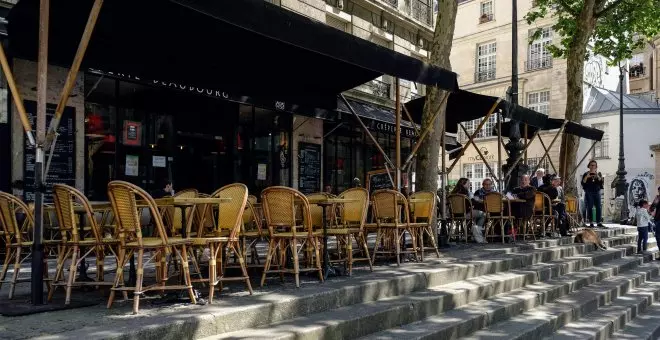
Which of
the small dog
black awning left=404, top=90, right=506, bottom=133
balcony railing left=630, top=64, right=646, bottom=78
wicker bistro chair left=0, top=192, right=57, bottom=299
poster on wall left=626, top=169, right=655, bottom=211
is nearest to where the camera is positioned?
wicker bistro chair left=0, top=192, right=57, bottom=299

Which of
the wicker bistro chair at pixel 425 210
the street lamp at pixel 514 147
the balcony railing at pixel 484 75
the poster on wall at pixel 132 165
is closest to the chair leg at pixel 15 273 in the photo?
the wicker bistro chair at pixel 425 210

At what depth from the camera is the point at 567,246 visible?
1112cm

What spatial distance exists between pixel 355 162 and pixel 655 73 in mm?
30618

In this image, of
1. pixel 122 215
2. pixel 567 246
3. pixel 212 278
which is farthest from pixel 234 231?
pixel 567 246

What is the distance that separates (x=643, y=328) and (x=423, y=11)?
17.1 meters

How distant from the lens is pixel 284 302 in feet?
16.0

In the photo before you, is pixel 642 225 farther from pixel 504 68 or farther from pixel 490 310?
pixel 504 68

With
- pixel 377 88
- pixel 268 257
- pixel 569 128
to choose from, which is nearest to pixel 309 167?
pixel 377 88

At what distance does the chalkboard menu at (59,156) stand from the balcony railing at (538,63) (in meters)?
29.7

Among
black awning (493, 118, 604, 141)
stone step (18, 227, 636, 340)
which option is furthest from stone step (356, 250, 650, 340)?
black awning (493, 118, 604, 141)

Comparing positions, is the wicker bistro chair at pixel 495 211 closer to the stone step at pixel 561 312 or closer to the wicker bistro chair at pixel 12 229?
the stone step at pixel 561 312

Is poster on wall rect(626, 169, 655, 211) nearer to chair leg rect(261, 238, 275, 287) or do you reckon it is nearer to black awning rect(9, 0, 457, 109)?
black awning rect(9, 0, 457, 109)

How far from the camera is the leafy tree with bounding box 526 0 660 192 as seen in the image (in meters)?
17.4

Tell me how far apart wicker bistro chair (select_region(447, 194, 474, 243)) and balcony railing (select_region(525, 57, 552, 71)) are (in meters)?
25.8
